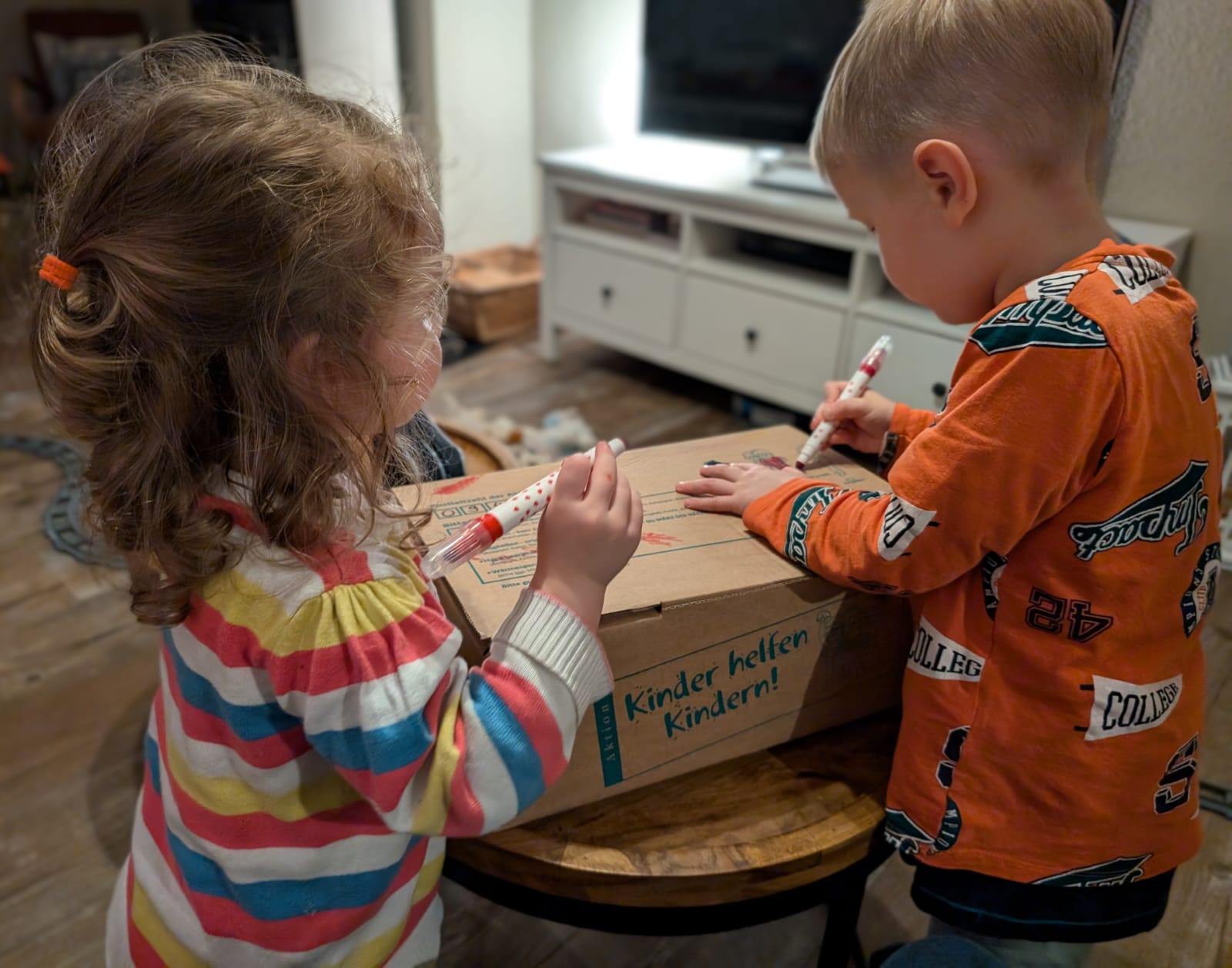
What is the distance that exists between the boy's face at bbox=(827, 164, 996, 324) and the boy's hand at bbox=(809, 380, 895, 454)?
0.14 meters

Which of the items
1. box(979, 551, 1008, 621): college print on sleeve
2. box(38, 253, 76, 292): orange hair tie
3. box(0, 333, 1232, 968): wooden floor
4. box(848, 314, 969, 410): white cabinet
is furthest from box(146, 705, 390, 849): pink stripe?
box(848, 314, 969, 410): white cabinet

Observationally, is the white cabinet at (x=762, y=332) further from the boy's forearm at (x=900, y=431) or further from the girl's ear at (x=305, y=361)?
the girl's ear at (x=305, y=361)

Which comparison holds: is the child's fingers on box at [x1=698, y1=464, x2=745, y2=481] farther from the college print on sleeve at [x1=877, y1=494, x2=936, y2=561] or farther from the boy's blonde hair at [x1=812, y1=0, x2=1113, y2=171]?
the boy's blonde hair at [x1=812, y1=0, x2=1113, y2=171]

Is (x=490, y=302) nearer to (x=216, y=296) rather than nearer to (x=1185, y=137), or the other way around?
(x=1185, y=137)

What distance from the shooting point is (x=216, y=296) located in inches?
19.2

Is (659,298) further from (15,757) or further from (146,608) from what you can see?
(146,608)

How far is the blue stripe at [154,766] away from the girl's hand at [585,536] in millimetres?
340

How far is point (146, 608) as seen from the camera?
550mm

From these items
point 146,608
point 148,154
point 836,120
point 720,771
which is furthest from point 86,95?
point 720,771

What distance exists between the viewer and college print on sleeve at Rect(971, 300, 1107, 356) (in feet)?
1.91

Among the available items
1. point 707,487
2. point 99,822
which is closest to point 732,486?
point 707,487

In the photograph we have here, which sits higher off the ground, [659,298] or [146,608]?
[146,608]

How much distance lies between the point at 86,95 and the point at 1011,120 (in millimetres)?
623

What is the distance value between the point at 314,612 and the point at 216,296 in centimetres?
18
